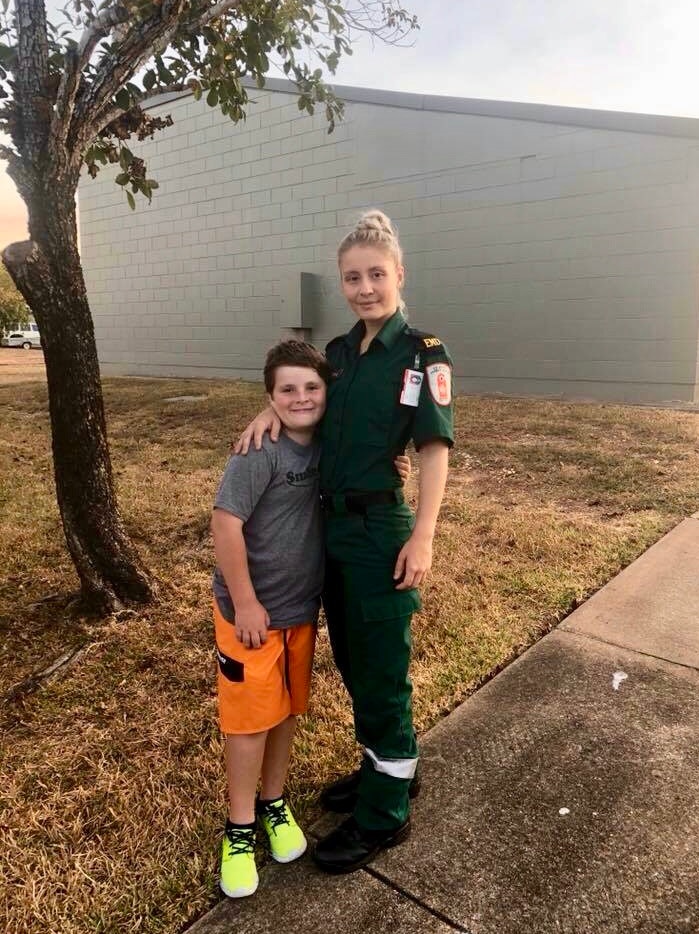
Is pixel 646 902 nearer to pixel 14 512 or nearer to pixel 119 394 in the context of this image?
pixel 14 512

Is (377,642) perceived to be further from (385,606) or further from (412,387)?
(412,387)

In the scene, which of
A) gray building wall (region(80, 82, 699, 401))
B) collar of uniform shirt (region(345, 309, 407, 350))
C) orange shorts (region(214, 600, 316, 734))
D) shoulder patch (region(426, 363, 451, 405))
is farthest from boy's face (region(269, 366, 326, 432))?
gray building wall (region(80, 82, 699, 401))

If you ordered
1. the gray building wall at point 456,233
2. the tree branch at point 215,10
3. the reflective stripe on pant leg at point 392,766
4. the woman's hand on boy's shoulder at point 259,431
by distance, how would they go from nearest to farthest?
the woman's hand on boy's shoulder at point 259,431 → the reflective stripe on pant leg at point 392,766 → the tree branch at point 215,10 → the gray building wall at point 456,233

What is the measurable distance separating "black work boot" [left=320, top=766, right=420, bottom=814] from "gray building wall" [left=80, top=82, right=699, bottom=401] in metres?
9.30

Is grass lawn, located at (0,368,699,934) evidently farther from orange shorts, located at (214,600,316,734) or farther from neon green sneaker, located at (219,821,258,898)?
orange shorts, located at (214,600,316,734)

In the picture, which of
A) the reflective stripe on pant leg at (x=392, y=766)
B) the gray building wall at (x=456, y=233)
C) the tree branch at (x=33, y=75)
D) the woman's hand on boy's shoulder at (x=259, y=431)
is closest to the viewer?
the woman's hand on boy's shoulder at (x=259, y=431)

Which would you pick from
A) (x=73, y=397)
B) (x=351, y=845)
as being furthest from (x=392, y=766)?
(x=73, y=397)

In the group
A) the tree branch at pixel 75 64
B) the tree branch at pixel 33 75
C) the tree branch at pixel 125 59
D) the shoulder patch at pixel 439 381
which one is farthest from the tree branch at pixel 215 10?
the shoulder patch at pixel 439 381

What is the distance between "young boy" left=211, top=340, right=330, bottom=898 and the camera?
5.98 feet

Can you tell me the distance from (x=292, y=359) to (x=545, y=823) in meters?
1.55

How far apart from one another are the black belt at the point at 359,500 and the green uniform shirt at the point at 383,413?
1 centimetres

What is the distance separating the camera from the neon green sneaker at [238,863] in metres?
1.82

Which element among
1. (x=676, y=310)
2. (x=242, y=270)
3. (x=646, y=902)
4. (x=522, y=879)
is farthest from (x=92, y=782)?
(x=242, y=270)

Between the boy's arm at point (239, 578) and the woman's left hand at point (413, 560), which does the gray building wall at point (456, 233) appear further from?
the boy's arm at point (239, 578)
